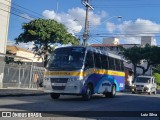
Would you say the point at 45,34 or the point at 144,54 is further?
the point at 144,54

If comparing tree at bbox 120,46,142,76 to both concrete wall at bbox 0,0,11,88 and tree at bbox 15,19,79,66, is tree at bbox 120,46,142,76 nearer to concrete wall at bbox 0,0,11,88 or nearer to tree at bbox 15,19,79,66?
tree at bbox 15,19,79,66

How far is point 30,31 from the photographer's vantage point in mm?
40875

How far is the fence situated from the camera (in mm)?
32438

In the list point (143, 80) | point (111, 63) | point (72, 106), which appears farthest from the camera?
point (143, 80)

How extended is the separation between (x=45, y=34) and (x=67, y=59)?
66.9 feet

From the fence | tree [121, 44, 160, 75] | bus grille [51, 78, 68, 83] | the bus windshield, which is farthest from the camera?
tree [121, 44, 160, 75]

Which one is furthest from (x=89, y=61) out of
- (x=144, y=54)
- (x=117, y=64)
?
(x=144, y=54)

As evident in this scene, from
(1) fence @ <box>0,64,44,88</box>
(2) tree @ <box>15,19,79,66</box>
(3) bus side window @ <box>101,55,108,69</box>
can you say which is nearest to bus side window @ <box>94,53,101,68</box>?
(3) bus side window @ <box>101,55,108,69</box>

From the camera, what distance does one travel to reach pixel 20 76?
1355 inches

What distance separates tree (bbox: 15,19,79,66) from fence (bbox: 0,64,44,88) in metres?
4.83

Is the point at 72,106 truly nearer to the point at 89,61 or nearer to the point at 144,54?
the point at 89,61

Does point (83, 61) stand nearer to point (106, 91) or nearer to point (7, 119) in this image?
point (106, 91)

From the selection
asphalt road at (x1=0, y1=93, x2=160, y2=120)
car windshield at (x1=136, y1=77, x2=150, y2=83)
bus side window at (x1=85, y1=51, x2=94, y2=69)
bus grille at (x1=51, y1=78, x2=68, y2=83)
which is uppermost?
bus side window at (x1=85, y1=51, x2=94, y2=69)

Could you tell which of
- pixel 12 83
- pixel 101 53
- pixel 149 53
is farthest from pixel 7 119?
pixel 149 53
